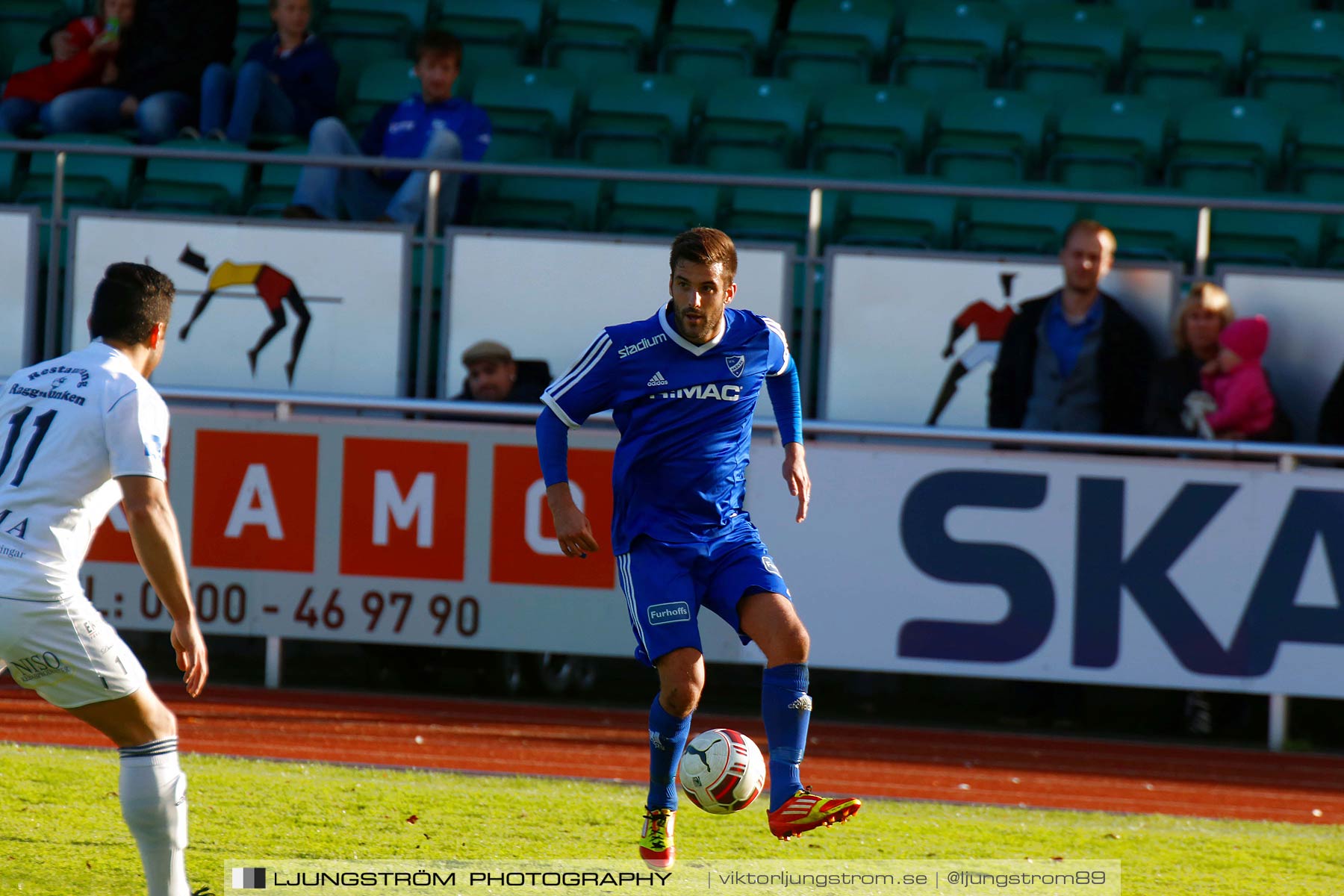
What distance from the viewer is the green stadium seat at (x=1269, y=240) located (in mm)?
10461

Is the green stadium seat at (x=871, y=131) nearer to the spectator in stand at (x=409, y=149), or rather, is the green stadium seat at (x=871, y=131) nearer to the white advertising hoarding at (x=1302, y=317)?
the spectator in stand at (x=409, y=149)

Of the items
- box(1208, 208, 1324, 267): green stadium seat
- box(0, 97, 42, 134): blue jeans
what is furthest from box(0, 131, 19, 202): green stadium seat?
box(1208, 208, 1324, 267): green stadium seat

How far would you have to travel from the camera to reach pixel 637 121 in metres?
11.8

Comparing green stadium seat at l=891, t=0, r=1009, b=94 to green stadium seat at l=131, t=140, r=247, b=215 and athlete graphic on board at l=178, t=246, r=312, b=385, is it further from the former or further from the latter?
athlete graphic on board at l=178, t=246, r=312, b=385

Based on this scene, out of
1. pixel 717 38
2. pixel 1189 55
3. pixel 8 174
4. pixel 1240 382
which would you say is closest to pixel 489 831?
pixel 1240 382

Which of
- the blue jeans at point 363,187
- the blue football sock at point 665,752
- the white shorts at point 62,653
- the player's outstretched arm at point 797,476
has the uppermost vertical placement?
the blue jeans at point 363,187

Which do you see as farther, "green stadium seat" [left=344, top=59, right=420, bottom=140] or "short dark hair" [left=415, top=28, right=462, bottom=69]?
"green stadium seat" [left=344, top=59, right=420, bottom=140]

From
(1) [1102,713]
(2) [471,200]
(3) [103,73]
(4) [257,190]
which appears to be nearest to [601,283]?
(2) [471,200]

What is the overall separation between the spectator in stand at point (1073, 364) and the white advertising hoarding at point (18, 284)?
551 cm

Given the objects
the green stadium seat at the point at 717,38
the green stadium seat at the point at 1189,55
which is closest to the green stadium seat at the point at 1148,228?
the green stadium seat at the point at 1189,55

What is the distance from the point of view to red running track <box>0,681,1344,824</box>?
7.70 metres

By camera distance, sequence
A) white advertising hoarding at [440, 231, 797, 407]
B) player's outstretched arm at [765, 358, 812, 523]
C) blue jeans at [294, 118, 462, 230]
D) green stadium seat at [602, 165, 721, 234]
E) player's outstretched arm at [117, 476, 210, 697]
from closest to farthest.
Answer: player's outstretched arm at [117, 476, 210, 697], player's outstretched arm at [765, 358, 812, 523], white advertising hoarding at [440, 231, 797, 407], blue jeans at [294, 118, 462, 230], green stadium seat at [602, 165, 721, 234]

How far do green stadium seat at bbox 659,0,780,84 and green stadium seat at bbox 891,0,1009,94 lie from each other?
109cm

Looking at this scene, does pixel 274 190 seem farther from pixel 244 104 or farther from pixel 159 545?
pixel 159 545
